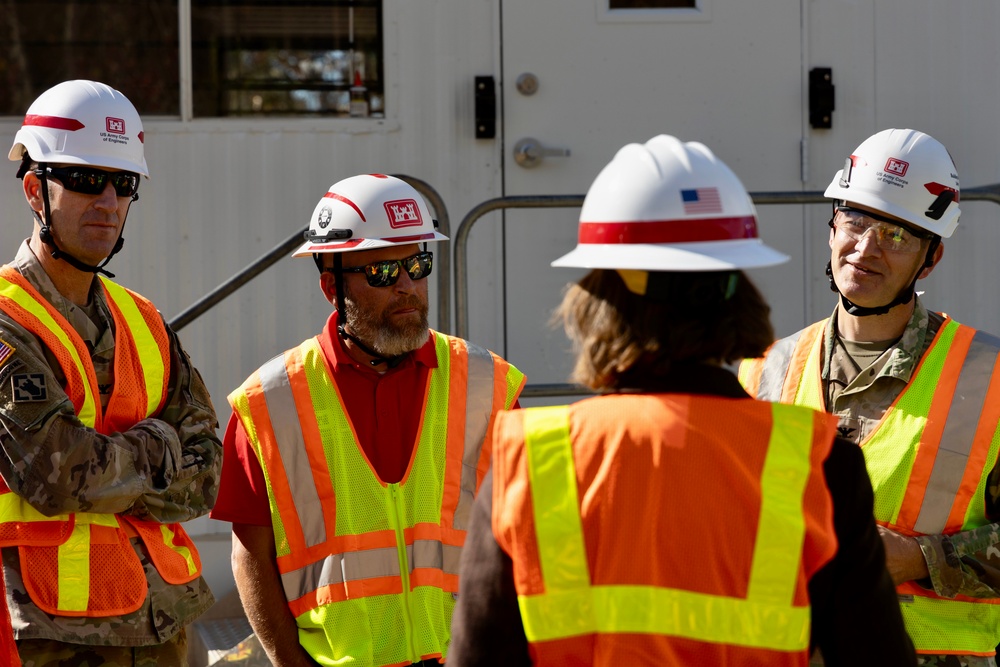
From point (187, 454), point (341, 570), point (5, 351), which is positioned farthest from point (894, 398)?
point (5, 351)

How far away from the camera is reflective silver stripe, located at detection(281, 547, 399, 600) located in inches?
125

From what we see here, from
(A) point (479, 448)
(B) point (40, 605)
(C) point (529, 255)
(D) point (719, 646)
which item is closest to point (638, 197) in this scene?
(D) point (719, 646)

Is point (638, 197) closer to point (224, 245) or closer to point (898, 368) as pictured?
point (898, 368)

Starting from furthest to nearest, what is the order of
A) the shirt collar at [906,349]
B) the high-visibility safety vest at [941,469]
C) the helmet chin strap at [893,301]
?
1. the helmet chin strap at [893,301]
2. the shirt collar at [906,349]
3. the high-visibility safety vest at [941,469]

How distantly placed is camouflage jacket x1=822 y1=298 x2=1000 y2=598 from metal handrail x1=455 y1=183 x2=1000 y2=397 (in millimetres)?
1622

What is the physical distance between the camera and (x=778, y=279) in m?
5.91

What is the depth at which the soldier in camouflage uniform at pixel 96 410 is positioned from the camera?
305 cm

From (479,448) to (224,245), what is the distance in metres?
2.85

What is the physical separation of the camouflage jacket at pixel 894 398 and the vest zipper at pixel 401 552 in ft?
3.99

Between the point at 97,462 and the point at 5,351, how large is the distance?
1.20 ft

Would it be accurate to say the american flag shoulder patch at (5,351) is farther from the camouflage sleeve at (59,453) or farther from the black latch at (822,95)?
the black latch at (822,95)

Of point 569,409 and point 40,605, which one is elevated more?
point 569,409

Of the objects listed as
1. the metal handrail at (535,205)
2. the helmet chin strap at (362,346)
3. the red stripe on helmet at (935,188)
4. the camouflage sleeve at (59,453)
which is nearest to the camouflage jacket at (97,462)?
the camouflage sleeve at (59,453)

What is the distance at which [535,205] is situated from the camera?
5121 millimetres
